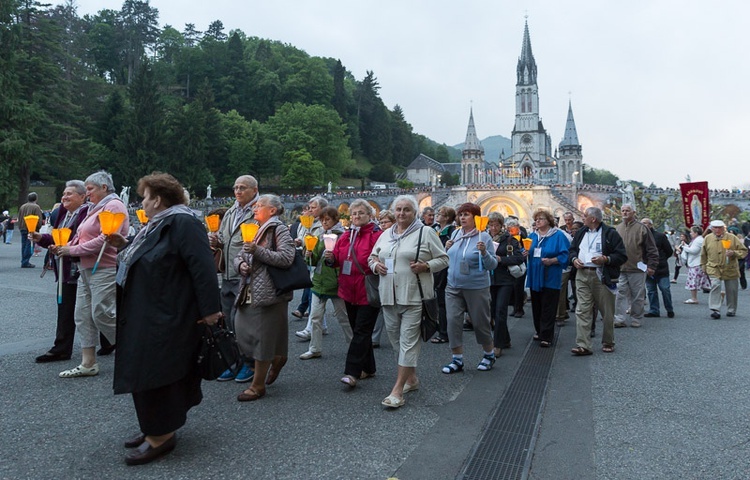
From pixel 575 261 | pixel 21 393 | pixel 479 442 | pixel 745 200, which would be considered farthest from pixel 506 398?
pixel 745 200

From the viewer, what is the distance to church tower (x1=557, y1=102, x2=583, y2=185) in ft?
367

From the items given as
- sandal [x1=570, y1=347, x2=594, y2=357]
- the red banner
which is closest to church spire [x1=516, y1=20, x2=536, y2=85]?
the red banner

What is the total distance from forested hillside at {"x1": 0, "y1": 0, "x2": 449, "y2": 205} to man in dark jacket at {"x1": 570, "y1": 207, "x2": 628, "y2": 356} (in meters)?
33.0

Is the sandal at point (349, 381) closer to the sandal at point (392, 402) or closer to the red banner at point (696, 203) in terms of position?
the sandal at point (392, 402)

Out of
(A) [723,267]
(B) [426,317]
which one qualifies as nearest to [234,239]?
(B) [426,317]

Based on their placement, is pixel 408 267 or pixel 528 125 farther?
pixel 528 125

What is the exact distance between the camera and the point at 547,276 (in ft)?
23.7

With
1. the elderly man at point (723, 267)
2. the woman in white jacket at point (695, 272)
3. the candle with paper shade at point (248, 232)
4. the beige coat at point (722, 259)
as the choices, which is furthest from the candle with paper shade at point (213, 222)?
the woman in white jacket at point (695, 272)

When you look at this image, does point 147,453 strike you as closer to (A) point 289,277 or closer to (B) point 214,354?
(B) point 214,354

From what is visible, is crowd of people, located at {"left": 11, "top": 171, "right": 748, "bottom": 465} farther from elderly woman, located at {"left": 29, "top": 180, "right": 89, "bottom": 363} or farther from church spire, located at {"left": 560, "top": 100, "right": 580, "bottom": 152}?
church spire, located at {"left": 560, "top": 100, "right": 580, "bottom": 152}

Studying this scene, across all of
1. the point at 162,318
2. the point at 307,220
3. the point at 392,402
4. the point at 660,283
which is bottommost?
the point at 392,402

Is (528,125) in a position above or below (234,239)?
above

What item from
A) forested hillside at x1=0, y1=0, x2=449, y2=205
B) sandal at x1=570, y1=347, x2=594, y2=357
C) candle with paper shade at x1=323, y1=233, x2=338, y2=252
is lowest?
sandal at x1=570, y1=347, x2=594, y2=357

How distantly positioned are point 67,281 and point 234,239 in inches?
75.5
